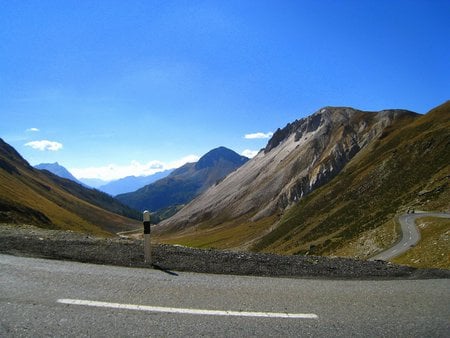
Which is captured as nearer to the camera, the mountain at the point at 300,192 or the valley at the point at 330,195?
the valley at the point at 330,195

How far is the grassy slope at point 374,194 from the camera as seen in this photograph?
7050cm

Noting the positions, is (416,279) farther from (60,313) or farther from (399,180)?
(399,180)

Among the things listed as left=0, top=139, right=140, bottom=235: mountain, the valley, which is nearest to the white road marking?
the valley

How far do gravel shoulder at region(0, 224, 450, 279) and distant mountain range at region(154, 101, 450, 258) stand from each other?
4535 centimetres

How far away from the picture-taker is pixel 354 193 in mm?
98375

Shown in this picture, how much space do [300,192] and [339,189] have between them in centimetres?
3284

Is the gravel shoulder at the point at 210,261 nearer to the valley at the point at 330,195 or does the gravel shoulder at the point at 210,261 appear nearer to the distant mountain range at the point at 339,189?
the valley at the point at 330,195

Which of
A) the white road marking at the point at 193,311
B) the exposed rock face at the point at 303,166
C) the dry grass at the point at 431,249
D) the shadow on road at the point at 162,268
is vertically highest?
the exposed rock face at the point at 303,166

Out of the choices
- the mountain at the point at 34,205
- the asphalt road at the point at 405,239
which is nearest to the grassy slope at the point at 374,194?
the asphalt road at the point at 405,239

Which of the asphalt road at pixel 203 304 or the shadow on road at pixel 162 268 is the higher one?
the shadow on road at pixel 162 268

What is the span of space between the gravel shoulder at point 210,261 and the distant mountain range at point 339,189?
149 feet

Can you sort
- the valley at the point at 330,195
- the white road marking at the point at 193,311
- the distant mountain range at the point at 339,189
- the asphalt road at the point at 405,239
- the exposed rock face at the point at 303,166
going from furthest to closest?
the exposed rock face at the point at 303,166 → the distant mountain range at the point at 339,189 → the valley at the point at 330,195 → the asphalt road at the point at 405,239 → the white road marking at the point at 193,311

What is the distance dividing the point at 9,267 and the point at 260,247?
98095 millimetres

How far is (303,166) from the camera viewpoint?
162m
